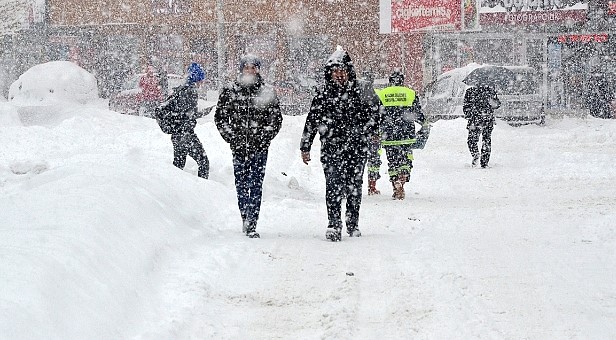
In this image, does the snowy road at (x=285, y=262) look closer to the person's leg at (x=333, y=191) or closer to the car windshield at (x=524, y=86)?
the person's leg at (x=333, y=191)

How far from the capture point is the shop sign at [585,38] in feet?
98.5

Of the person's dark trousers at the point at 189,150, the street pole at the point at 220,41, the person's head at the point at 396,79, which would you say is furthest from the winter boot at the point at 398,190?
the street pole at the point at 220,41

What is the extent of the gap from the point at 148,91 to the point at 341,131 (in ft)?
61.4

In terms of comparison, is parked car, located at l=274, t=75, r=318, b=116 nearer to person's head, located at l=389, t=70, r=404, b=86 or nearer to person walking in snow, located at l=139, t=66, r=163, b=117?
person walking in snow, located at l=139, t=66, r=163, b=117

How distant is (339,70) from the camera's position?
835 cm

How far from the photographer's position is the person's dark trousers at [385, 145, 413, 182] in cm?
1158

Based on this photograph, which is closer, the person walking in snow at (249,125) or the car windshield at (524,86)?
the person walking in snow at (249,125)

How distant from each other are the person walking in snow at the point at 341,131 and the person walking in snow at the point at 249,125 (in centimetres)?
40

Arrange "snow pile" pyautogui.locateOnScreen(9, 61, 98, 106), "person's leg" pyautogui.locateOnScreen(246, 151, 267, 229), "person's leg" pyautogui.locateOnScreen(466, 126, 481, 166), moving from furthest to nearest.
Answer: "snow pile" pyautogui.locateOnScreen(9, 61, 98, 106) → "person's leg" pyautogui.locateOnScreen(466, 126, 481, 166) → "person's leg" pyautogui.locateOnScreen(246, 151, 267, 229)

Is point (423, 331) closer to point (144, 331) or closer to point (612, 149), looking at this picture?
point (144, 331)

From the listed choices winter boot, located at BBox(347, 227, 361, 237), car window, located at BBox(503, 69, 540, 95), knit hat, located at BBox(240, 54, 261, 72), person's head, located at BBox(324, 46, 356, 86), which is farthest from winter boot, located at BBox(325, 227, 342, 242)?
car window, located at BBox(503, 69, 540, 95)

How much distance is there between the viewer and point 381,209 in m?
10.5

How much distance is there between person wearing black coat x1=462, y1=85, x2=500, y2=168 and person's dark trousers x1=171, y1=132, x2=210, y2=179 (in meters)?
6.24

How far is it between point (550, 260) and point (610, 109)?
2202 centimetres
